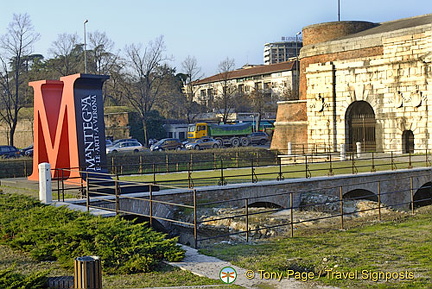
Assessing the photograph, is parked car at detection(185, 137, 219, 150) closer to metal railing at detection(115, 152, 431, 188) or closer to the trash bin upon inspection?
metal railing at detection(115, 152, 431, 188)

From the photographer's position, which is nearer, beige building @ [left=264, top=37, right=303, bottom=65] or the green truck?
the green truck

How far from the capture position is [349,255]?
10.1 meters

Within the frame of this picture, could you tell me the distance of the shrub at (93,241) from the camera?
9.50 meters

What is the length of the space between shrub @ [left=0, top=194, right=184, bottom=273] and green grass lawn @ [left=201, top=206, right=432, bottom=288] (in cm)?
126

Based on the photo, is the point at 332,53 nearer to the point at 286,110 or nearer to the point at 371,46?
the point at 371,46

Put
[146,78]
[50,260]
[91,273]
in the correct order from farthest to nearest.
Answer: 1. [146,78]
2. [50,260]
3. [91,273]

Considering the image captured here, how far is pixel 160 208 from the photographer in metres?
16.7

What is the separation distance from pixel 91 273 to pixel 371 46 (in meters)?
30.8

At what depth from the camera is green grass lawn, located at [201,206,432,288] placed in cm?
856

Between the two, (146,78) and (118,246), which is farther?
(146,78)

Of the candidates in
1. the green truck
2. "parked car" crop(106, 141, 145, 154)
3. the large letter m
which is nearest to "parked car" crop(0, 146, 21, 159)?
"parked car" crop(106, 141, 145, 154)

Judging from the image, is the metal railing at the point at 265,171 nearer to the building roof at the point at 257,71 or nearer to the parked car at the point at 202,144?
the parked car at the point at 202,144

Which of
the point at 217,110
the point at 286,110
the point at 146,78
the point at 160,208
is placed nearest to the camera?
the point at 160,208

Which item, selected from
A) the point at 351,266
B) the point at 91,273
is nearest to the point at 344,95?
the point at 351,266
